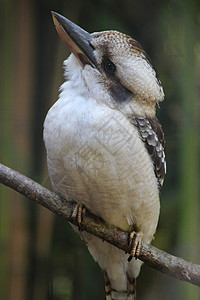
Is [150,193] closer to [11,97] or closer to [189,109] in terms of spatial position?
[189,109]

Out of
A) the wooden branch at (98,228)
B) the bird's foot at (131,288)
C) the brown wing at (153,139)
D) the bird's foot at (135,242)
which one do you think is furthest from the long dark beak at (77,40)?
the bird's foot at (131,288)

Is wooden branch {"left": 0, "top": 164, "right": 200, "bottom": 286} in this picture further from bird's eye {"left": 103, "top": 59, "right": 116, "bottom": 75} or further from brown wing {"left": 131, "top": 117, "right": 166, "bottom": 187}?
bird's eye {"left": 103, "top": 59, "right": 116, "bottom": 75}

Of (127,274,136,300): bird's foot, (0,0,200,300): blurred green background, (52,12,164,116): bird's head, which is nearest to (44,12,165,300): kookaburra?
(52,12,164,116): bird's head

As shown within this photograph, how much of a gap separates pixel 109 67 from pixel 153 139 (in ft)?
0.66

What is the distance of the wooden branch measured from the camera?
90cm

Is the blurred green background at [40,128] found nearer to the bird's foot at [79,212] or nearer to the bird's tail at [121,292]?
the bird's tail at [121,292]

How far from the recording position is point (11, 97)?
1237 mm

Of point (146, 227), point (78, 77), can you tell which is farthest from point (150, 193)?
point (78, 77)

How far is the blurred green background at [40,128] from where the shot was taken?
117 cm

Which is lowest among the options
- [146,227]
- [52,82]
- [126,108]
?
[146,227]

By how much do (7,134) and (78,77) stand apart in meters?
0.31

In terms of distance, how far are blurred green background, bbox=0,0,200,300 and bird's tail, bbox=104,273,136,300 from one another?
32 mm

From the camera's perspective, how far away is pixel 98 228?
3.45ft

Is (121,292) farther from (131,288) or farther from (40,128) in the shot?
(40,128)
